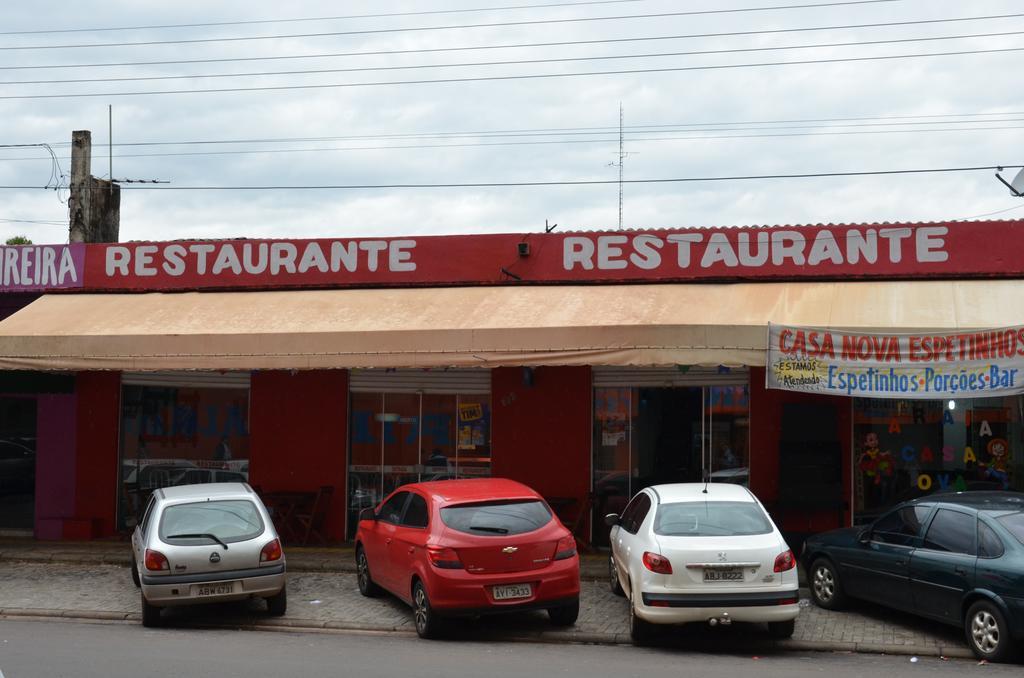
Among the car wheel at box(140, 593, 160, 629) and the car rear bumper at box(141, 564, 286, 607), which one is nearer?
the car rear bumper at box(141, 564, 286, 607)

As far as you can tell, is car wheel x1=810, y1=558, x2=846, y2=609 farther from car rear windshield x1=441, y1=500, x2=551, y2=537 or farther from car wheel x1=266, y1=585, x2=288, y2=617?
car wheel x1=266, y1=585, x2=288, y2=617

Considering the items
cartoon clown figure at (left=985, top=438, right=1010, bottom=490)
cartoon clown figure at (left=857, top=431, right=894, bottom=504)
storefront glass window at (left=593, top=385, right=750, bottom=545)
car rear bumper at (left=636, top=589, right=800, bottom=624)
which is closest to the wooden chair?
storefront glass window at (left=593, top=385, right=750, bottom=545)

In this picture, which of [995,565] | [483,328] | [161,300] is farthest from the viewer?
[161,300]

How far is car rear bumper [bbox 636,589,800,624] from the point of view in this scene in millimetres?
9758

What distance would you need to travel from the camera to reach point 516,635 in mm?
10727

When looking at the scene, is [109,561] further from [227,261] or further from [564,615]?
[564,615]

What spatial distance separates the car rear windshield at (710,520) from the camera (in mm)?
10320

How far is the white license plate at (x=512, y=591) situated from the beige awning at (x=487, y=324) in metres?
3.95

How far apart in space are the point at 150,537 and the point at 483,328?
510cm

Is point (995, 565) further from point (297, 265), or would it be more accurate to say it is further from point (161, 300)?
point (161, 300)

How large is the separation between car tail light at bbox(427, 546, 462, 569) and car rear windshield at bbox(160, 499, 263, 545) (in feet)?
7.91

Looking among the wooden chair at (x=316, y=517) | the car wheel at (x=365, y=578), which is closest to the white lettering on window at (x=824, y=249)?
the car wheel at (x=365, y=578)

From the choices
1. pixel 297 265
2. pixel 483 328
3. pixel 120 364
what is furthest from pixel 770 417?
pixel 120 364

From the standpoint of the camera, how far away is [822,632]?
1068cm
